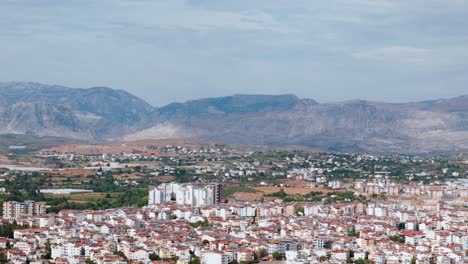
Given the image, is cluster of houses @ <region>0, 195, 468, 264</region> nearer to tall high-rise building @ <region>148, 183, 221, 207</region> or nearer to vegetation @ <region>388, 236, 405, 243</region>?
vegetation @ <region>388, 236, 405, 243</region>

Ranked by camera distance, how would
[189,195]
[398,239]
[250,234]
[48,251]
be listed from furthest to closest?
1. [189,195]
2. [398,239]
3. [250,234]
4. [48,251]

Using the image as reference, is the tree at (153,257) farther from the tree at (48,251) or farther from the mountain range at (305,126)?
the mountain range at (305,126)

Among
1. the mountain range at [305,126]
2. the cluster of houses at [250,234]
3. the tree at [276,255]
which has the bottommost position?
the tree at [276,255]

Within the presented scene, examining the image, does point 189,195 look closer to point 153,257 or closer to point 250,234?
point 250,234

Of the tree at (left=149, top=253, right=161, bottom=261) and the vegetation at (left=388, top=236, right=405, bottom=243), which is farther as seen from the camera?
the vegetation at (left=388, top=236, right=405, bottom=243)

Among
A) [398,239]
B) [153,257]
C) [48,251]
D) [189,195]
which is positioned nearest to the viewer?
[153,257]

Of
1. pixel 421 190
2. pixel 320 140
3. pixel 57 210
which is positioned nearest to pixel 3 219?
pixel 57 210

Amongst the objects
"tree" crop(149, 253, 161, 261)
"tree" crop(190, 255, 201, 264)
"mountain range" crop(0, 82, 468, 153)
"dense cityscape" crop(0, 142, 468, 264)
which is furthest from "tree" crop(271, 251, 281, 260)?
"mountain range" crop(0, 82, 468, 153)

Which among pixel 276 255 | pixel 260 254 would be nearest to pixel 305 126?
pixel 276 255

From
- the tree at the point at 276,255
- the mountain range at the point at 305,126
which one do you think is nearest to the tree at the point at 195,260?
the tree at the point at 276,255

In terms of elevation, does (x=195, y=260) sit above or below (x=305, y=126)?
below

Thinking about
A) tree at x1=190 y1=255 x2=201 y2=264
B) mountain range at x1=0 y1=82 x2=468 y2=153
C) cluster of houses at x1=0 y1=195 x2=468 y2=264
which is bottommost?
tree at x1=190 y1=255 x2=201 y2=264
